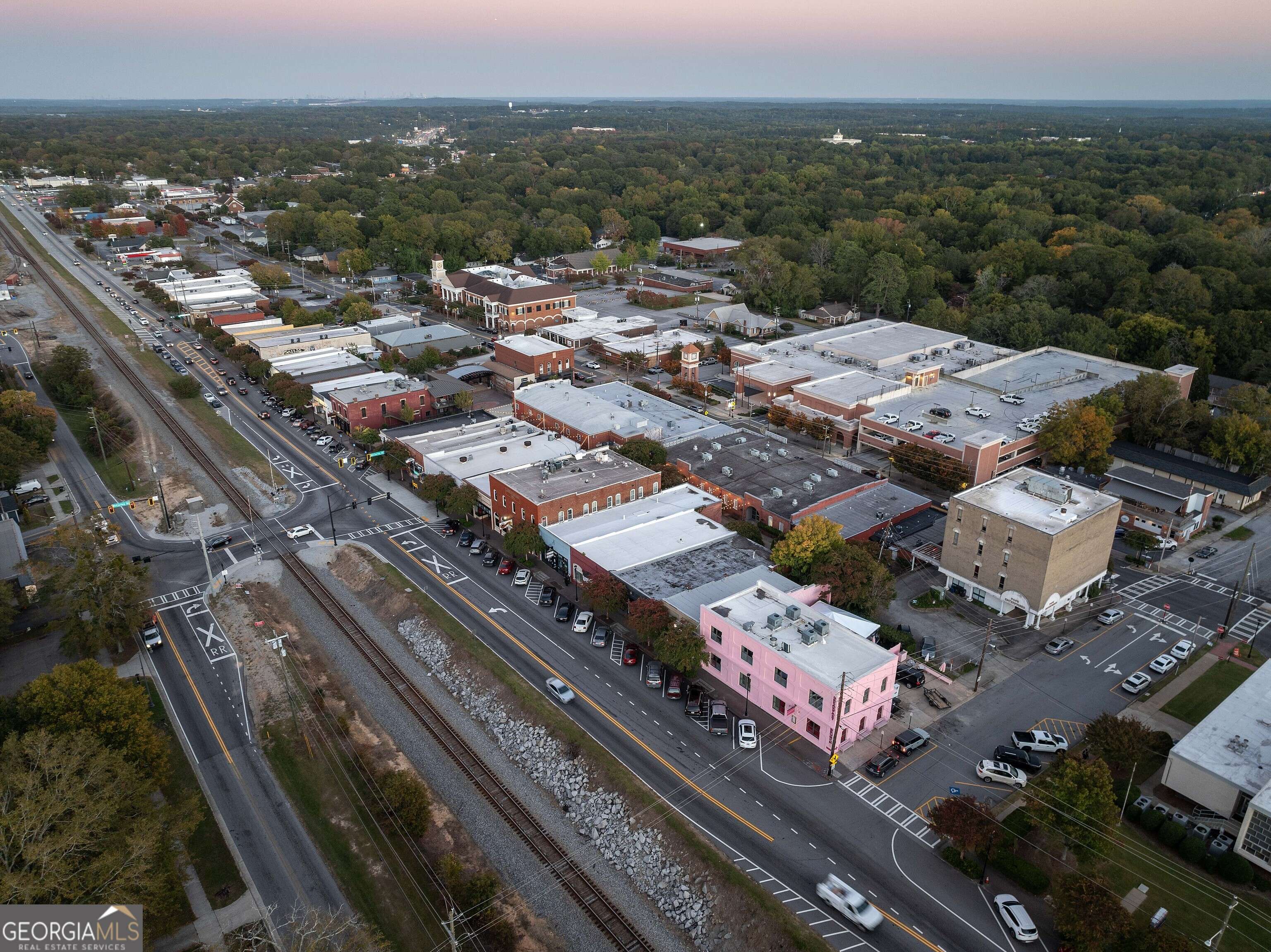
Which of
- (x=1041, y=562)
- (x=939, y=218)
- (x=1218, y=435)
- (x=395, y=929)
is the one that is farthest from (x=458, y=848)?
(x=939, y=218)

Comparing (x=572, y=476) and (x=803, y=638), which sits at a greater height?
(x=572, y=476)

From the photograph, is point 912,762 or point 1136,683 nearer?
point 912,762

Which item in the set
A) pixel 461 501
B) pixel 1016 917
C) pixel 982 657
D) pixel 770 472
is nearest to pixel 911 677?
pixel 982 657

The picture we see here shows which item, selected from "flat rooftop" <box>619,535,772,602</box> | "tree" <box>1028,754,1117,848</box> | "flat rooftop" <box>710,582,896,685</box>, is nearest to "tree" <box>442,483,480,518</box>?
"flat rooftop" <box>619,535,772,602</box>

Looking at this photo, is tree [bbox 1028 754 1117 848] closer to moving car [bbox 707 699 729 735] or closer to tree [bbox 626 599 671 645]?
moving car [bbox 707 699 729 735]

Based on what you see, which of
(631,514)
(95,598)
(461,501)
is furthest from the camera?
(461,501)

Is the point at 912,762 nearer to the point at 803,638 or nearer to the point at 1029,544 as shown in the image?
the point at 803,638

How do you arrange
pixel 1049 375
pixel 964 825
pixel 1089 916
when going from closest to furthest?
pixel 1089 916 < pixel 964 825 < pixel 1049 375

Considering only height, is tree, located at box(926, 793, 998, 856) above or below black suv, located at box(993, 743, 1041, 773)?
above
